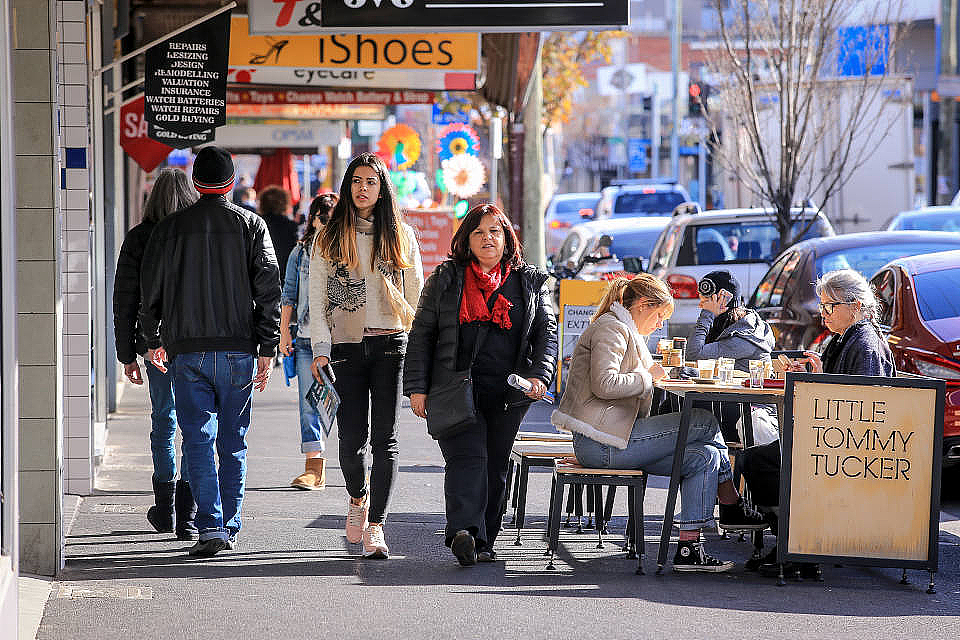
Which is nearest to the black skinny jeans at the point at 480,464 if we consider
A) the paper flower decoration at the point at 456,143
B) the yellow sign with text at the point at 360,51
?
the yellow sign with text at the point at 360,51

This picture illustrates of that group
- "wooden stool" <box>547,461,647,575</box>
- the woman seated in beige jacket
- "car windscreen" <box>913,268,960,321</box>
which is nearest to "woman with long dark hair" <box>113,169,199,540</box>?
"wooden stool" <box>547,461,647,575</box>

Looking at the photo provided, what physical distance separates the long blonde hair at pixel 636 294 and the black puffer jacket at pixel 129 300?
7.75ft

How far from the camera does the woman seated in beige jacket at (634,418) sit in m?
7.34

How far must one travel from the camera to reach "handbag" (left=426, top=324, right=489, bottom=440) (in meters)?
7.28

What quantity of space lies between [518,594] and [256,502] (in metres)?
2.79

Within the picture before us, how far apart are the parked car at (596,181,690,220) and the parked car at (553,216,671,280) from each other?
10286 millimetres

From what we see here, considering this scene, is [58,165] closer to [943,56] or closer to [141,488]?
[141,488]

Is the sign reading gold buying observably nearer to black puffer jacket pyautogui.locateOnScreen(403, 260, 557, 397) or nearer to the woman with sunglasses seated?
black puffer jacket pyautogui.locateOnScreen(403, 260, 557, 397)

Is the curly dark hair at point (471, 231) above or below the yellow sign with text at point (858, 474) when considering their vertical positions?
above

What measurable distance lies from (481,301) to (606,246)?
11.3m

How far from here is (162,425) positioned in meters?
8.29

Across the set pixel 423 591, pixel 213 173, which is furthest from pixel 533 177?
pixel 423 591

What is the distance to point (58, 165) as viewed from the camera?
22.8 ft

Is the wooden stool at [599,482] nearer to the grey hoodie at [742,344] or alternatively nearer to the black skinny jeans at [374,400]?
the black skinny jeans at [374,400]
